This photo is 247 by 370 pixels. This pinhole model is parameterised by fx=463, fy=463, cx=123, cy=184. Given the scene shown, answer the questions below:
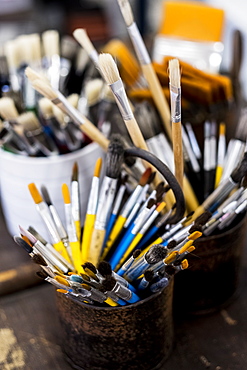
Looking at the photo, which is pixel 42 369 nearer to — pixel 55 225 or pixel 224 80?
pixel 55 225

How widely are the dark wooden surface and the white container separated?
0.08 meters

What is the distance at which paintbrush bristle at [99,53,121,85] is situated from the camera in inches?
14.0

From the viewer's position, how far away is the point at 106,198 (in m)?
0.42

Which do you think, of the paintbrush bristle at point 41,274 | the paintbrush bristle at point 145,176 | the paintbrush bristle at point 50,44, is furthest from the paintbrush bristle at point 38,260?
the paintbrush bristle at point 50,44

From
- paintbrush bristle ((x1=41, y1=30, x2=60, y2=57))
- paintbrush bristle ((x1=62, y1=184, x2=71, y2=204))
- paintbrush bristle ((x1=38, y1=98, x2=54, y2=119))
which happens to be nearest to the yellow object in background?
paintbrush bristle ((x1=41, y1=30, x2=60, y2=57))

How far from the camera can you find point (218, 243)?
0.43m

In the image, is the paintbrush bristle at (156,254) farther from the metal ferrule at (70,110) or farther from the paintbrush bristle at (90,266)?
the metal ferrule at (70,110)

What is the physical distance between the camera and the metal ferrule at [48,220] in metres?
0.41

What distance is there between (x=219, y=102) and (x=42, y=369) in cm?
36

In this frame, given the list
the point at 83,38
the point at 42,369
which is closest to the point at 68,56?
the point at 83,38

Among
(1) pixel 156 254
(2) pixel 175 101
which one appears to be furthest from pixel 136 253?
(2) pixel 175 101

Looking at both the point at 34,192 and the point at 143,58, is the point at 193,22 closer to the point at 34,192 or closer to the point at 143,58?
the point at 143,58

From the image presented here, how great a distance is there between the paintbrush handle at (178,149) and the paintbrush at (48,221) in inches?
4.7

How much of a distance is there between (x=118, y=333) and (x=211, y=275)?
11cm
